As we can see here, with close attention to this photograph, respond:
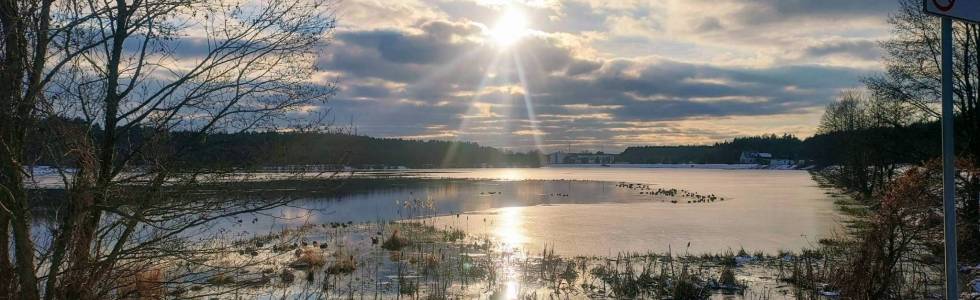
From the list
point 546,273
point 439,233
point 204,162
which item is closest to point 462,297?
point 546,273

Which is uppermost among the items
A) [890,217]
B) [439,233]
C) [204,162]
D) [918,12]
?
[918,12]

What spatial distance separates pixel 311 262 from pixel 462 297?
5320 mm

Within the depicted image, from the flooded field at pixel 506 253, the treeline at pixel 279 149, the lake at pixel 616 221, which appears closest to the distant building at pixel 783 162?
the lake at pixel 616 221

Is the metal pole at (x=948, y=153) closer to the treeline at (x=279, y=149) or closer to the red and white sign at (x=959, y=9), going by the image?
the red and white sign at (x=959, y=9)

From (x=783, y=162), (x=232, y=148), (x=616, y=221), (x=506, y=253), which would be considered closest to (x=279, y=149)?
(x=232, y=148)

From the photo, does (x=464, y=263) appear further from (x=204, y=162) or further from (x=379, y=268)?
(x=204, y=162)

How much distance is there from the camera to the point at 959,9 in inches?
156

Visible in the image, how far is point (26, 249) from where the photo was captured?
18.7 ft

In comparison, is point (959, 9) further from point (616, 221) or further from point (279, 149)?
point (616, 221)

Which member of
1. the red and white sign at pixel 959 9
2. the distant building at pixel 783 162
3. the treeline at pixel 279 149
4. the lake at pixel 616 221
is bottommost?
the lake at pixel 616 221

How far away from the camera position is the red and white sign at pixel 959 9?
395 cm

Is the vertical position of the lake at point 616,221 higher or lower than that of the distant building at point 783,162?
lower

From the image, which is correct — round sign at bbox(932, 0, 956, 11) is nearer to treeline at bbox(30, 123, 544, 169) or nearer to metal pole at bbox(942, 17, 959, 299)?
metal pole at bbox(942, 17, 959, 299)

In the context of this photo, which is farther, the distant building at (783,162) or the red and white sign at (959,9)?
the distant building at (783,162)
